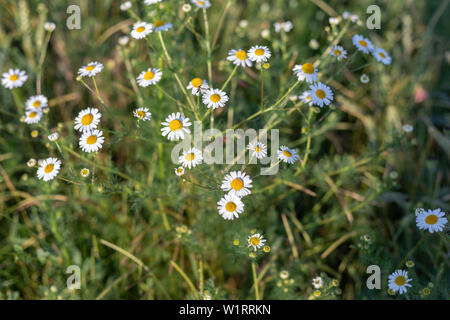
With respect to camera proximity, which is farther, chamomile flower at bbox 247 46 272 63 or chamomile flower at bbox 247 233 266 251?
chamomile flower at bbox 247 46 272 63

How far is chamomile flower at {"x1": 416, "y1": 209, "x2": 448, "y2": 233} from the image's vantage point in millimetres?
1482

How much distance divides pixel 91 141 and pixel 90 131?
0.06 m

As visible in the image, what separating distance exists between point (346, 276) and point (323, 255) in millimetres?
273

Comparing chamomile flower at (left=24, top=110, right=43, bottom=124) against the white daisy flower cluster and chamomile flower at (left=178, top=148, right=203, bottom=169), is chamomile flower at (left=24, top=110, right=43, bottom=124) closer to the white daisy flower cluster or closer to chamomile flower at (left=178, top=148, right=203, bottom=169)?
the white daisy flower cluster

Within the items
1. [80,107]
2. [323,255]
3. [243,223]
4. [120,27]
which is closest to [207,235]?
[243,223]

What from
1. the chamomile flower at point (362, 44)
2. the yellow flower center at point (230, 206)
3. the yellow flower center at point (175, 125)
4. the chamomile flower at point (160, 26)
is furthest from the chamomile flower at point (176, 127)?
the chamomile flower at point (362, 44)

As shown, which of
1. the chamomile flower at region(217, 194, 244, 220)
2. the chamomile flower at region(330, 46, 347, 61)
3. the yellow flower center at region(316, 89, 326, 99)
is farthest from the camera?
the chamomile flower at region(330, 46, 347, 61)

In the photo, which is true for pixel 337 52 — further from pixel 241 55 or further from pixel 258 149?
pixel 258 149

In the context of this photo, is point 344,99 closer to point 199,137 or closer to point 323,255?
point 323,255

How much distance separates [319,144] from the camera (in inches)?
100

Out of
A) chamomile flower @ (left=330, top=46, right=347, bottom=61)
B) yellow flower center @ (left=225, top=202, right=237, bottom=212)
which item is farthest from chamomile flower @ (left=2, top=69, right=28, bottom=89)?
chamomile flower @ (left=330, top=46, right=347, bottom=61)

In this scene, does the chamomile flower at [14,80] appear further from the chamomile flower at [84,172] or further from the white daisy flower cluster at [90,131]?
the chamomile flower at [84,172]

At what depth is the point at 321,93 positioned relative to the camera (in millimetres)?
1654

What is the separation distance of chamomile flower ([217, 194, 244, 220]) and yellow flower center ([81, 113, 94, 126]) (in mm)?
681
